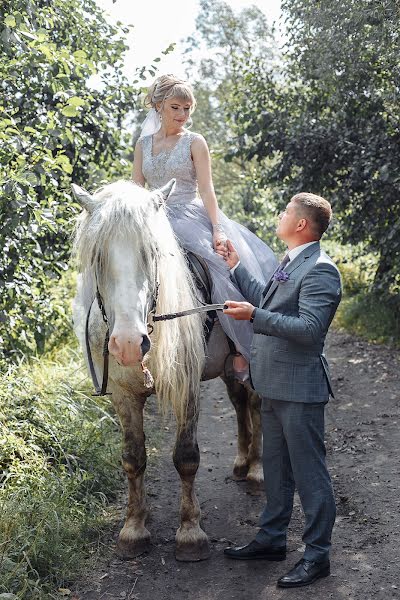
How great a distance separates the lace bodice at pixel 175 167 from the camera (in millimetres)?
4211

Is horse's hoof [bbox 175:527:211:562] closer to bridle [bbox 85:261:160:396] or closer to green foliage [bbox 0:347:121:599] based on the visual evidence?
green foliage [bbox 0:347:121:599]

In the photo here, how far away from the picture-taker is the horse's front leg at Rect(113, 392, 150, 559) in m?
3.90

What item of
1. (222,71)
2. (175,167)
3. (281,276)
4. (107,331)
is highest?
(222,71)

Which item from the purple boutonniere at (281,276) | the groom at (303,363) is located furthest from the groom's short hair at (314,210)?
the purple boutonniere at (281,276)

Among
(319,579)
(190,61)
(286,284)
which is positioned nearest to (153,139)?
(286,284)

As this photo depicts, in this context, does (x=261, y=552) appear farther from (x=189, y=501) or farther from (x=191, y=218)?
(x=191, y=218)

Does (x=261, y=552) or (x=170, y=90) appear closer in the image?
(x=261, y=552)

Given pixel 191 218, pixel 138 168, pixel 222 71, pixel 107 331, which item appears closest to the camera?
pixel 107 331

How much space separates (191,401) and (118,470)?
1.54 m

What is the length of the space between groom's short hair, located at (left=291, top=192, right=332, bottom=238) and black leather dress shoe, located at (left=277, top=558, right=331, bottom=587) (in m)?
1.75

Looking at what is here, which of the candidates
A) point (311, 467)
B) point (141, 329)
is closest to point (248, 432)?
point (311, 467)

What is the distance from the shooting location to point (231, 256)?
4.15 metres

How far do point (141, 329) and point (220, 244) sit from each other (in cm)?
133

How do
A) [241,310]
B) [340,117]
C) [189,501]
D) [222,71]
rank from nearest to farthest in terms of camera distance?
[241,310], [189,501], [340,117], [222,71]
